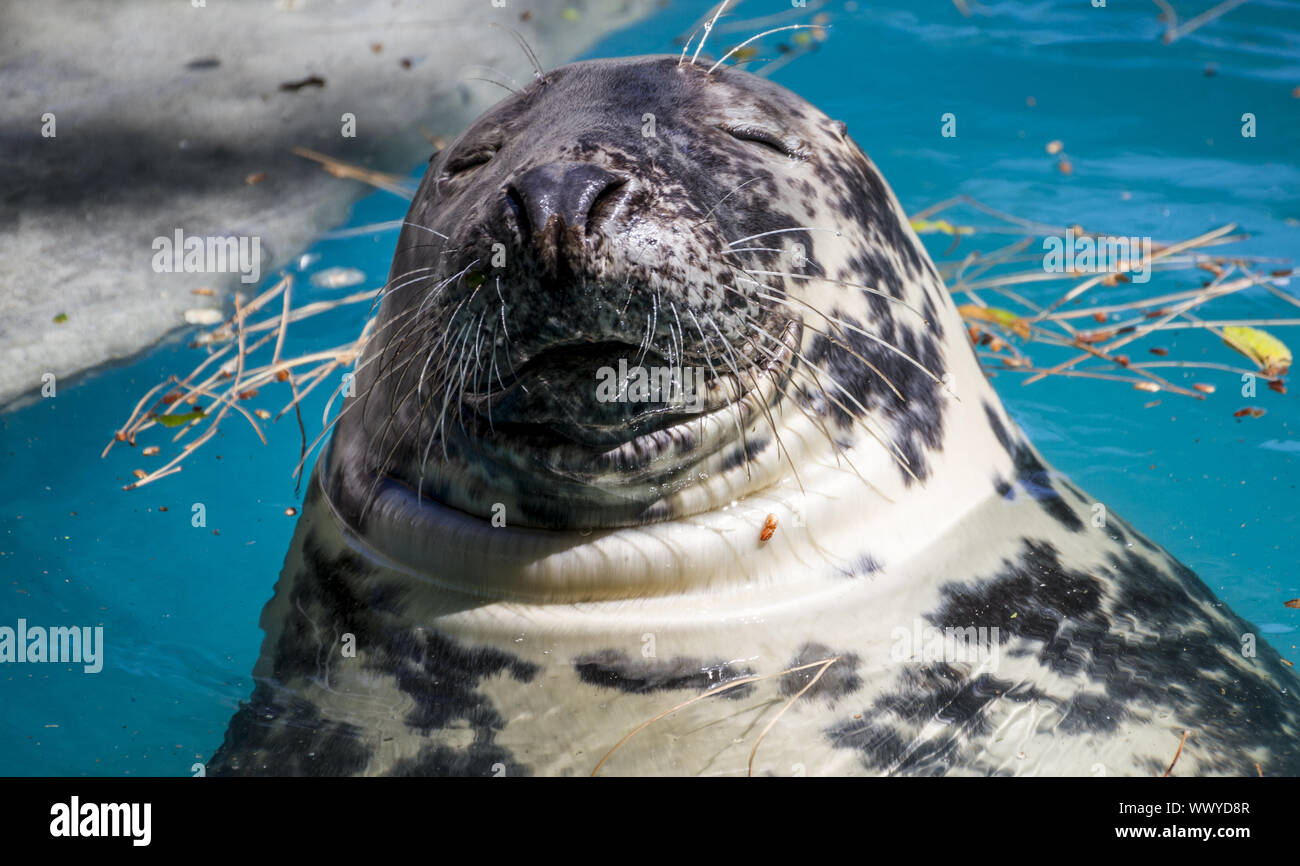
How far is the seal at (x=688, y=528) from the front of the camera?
88.8 inches

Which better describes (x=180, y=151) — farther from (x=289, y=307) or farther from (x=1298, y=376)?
(x=1298, y=376)

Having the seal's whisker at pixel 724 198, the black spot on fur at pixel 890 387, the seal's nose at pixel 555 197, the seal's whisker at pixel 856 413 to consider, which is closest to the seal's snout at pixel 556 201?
the seal's nose at pixel 555 197

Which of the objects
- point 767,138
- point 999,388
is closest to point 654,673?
point 767,138

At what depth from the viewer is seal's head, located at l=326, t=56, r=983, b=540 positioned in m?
2.16

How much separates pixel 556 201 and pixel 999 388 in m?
3.77

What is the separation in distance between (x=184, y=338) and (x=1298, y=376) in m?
5.11

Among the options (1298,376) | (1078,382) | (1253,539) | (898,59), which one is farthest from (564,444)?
(898,59)

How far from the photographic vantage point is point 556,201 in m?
2.09

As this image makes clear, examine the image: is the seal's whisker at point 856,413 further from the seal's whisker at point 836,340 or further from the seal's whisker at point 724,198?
the seal's whisker at point 724,198

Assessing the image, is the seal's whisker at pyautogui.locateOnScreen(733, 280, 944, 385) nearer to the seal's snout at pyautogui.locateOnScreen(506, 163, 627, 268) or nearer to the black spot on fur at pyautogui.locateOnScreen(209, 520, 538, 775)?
the seal's snout at pyautogui.locateOnScreen(506, 163, 627, 268)

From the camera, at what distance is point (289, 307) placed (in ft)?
19.5

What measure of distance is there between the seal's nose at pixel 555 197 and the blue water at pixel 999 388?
146 cm

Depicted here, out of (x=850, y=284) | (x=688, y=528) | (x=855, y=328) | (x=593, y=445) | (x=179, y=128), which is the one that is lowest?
(x=688, y=528)

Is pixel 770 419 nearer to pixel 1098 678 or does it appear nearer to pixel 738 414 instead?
pixel 738 414
